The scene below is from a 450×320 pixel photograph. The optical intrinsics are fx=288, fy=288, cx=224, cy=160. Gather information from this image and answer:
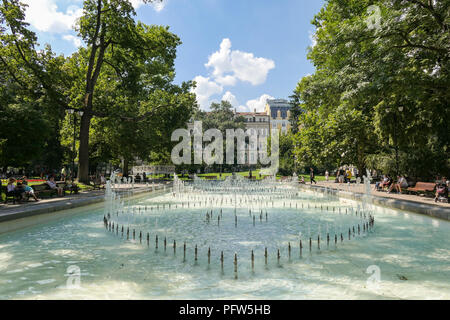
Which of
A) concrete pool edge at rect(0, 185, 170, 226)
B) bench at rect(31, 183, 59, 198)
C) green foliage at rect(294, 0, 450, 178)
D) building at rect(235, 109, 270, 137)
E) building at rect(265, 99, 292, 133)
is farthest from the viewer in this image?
building at rect(235, 109, 270, 137)

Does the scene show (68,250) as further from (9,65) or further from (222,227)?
(9,65)

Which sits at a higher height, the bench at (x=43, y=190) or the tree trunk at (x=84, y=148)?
the tree trunk at (x=84, y=148)

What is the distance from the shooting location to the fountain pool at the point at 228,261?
15.1ft

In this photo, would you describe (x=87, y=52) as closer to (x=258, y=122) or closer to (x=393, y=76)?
(x=393, y=76)

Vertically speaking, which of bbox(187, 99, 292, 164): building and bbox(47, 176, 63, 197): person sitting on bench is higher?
bbox(187, 99, 292, 164): building

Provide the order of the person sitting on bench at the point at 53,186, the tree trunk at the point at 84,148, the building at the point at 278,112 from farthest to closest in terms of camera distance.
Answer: the building at the point at 278,112, the tree trunk at the point at 84,148, the person sitting on bench at the point at 53,186

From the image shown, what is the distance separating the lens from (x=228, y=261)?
6059mm

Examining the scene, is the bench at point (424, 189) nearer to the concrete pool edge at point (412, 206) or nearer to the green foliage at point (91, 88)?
the concrete pool edge at point (412, 206)

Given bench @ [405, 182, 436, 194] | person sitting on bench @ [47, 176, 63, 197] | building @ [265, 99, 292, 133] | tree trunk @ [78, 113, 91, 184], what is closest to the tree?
tree trunk @ [78, 113, 91, 184]

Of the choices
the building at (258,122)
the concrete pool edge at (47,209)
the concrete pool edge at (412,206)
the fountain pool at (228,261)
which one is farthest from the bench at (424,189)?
the building at (258,122)

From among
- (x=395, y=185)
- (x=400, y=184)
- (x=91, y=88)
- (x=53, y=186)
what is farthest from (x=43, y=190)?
(x=395, y=185)

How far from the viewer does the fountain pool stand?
461 cm

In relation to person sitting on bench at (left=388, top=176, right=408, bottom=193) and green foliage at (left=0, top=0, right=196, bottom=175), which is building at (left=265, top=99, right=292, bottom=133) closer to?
green foliage at (left=0, top=0, right=196, bottom=175)
